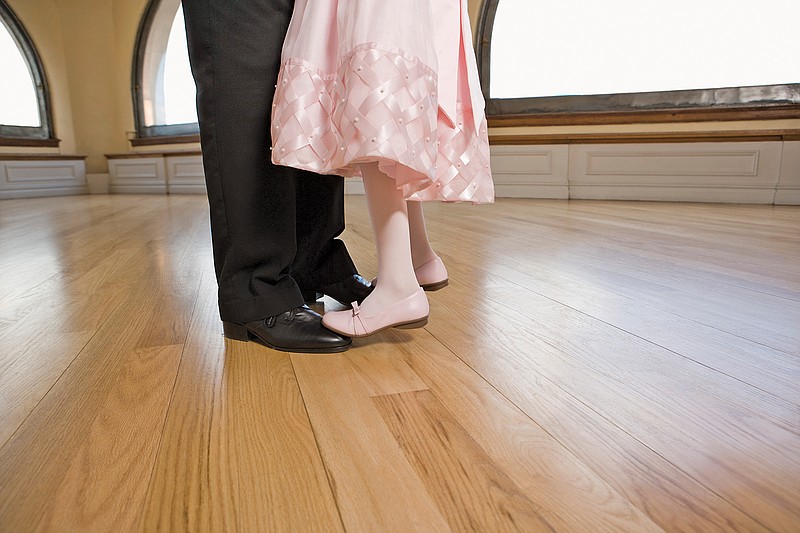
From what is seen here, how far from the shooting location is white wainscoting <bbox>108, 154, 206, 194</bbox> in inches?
237

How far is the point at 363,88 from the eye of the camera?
2.46 ft

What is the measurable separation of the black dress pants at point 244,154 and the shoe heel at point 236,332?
0.06ft

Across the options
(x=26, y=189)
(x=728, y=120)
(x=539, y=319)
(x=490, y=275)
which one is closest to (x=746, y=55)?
(x=728, y=120)

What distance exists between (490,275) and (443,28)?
0.71 meters

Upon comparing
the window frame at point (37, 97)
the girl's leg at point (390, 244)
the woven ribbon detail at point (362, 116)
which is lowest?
the girl's leg at point (390, 244)

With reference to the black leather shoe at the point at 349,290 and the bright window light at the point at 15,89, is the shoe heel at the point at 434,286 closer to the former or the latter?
the black leather shoe at the point at 349,290

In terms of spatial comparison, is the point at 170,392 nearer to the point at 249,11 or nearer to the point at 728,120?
the point at 249,11

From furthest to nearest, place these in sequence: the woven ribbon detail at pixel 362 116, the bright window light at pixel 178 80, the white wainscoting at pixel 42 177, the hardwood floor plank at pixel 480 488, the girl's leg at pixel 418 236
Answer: the bright window light at pixel 178 80 < the white wainscoting at pixel 42 177 < the girl's leg at pixel 418 236 < the woven ribbon detail at pixel 362 116 < the hardwood floor plank at pixel 480 488

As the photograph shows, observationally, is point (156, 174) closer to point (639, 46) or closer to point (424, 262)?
point (639, 46)

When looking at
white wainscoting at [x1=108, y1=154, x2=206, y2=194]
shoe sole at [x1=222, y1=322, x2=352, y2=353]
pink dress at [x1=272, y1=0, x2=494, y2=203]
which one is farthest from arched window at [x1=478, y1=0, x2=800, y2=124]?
shoe sole at [x1=222, y1=322, x2=352, y2=353]

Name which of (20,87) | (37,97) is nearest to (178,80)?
(37,97)

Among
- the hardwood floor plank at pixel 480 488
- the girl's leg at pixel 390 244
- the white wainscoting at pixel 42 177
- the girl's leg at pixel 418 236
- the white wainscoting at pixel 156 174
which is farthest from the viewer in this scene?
the white wainscoting at pixel 156 174

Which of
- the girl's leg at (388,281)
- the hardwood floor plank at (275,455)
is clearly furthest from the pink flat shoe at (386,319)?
the hardwood floor plank at (275,455)

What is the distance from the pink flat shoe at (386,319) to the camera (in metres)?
0.87
